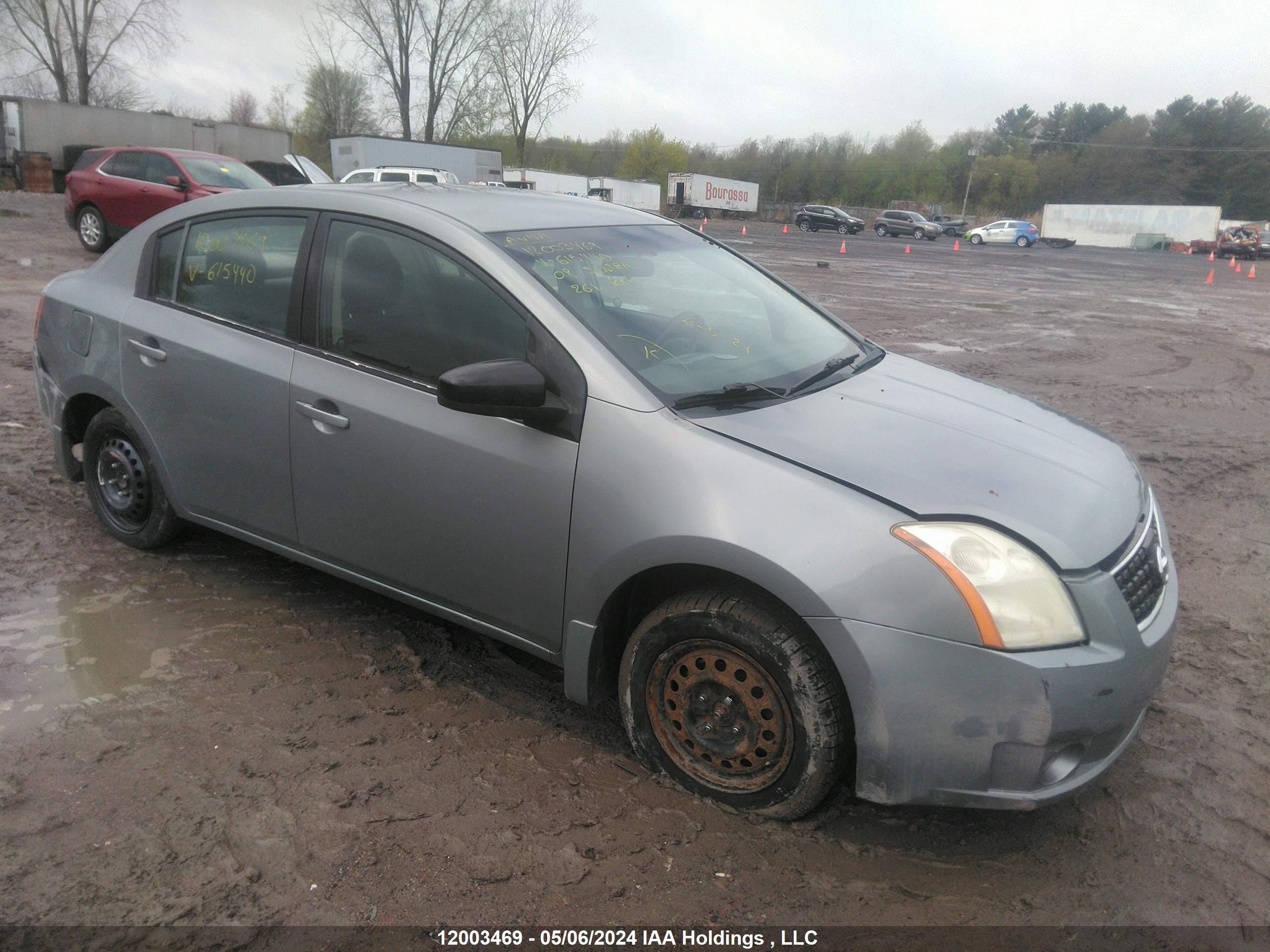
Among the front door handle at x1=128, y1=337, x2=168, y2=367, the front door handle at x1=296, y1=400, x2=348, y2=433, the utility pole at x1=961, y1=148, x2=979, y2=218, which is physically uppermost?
the utility pole at x1=961, y1=148, x2=979, y2=218

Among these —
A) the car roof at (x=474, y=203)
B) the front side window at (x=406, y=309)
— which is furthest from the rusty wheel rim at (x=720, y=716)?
the car roof at (x=474, y=203)

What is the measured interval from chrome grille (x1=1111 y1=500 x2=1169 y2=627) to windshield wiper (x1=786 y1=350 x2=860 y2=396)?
1082 mm

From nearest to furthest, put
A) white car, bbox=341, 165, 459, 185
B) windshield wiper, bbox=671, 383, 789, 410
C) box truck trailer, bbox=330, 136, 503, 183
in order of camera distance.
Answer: windshield wiper, bbox=671, 383, 789, 410 → white car, bbox=341, 165, 459, 185 → box truck trailer, bbox=330, 136, 503, 183

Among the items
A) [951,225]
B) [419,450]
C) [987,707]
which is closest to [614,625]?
[419,450]

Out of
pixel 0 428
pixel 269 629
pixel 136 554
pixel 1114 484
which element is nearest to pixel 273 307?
pixel 269 629

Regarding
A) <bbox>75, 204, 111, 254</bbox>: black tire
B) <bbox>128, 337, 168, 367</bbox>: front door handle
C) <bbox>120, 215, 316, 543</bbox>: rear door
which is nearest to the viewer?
<bbox>120, 215, 316, 543</bbox>: rear door

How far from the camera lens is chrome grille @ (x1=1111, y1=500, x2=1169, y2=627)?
249 cm

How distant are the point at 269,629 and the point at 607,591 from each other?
65.2 inches

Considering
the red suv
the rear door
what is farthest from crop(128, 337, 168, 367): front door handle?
the red suv

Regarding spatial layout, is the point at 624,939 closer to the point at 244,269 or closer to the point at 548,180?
the point at 244,269

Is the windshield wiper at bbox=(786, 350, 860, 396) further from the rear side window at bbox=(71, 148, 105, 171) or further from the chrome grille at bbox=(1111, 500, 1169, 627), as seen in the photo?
the rear side window at bbox=(71, 148, 105, 171)

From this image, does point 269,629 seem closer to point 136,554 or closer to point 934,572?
point 136,554

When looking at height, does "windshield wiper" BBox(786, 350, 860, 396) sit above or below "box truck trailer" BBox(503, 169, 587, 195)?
below

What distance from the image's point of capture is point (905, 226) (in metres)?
51.3
